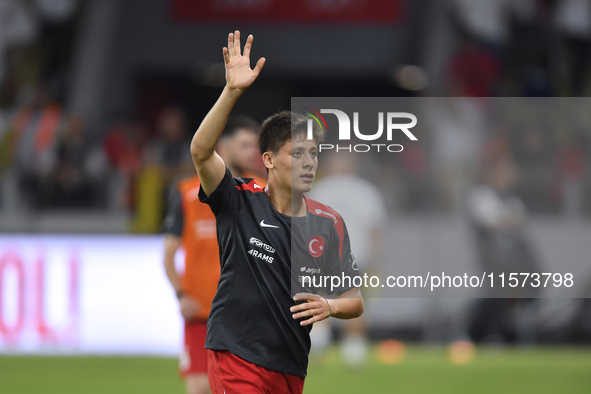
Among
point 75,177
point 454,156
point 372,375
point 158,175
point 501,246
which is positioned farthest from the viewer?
point 75,177

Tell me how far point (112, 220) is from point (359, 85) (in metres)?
9.46

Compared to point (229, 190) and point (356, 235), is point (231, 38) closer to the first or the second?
point (229, 190)

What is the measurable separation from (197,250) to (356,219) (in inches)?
110

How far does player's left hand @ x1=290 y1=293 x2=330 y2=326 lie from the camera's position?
3580 millimetres

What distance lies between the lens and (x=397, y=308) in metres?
10.9

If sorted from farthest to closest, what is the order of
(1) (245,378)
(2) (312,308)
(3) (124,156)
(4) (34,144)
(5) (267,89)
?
(5) (267,89) < (3) (124,156) < (4) (34,144) < (1) (245,378) < (2) (312,308)

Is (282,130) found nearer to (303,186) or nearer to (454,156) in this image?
(303,186)

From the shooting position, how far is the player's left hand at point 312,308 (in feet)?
11.7

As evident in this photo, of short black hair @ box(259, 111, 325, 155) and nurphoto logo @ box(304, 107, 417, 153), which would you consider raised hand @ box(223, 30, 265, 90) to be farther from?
nurphoto logo @ box(304, 107, 417, 153)

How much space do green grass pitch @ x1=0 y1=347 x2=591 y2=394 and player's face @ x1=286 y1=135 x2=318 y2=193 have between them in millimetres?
4305

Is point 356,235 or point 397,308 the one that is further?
point 397,308

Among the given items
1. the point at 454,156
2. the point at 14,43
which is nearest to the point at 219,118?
the point at 454,156

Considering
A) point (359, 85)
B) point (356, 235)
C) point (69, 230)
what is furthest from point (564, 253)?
point (359, 85)

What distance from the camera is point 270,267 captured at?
150 inches
